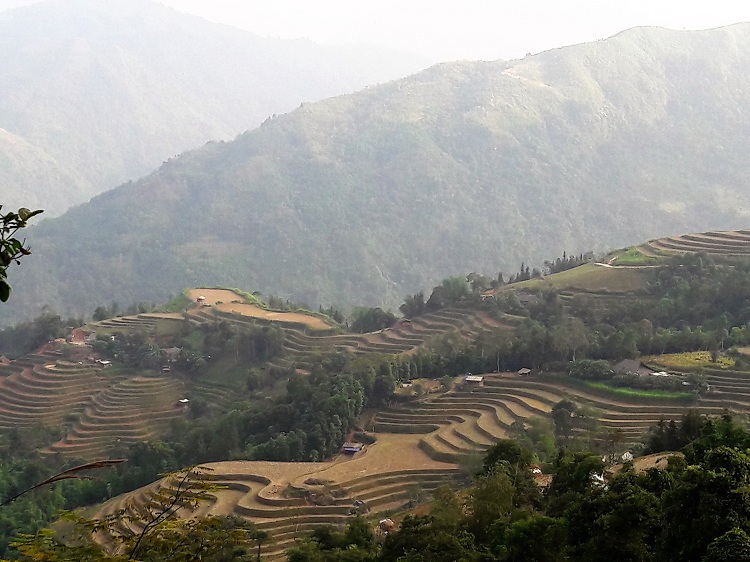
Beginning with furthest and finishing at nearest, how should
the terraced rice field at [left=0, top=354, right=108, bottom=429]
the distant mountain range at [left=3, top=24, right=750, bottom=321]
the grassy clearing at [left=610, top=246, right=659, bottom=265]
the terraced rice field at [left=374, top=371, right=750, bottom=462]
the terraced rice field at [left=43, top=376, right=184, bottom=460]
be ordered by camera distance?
the distant mountain range at [left=3, top=24, right=750, bottom=321] → the grassy clearing at [left=610, top=246, right=659, bottom=265] → the terraced rice field at [left=0, top=354, right=108, bottom=429] → the terraced rice field at [left=43, top=376, right=184, bottom=460] → the terraced rice field at [left=374, top=371, right=750, bottom=462]

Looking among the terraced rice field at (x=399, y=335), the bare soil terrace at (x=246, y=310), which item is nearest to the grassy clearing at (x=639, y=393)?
the terraced rice field at (x=399, y=335)

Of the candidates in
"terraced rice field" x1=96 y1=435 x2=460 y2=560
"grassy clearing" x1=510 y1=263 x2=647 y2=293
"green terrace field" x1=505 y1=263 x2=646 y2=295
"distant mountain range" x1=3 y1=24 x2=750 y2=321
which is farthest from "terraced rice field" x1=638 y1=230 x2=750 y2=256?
"distant mountain range" x1=3 y1=24 x2=750 y2=321

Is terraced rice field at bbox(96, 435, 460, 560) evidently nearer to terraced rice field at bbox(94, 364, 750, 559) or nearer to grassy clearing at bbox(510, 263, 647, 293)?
terraced rice field at bbox(94, 364, 750, 559)

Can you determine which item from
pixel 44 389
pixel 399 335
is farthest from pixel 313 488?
pixel 44 389

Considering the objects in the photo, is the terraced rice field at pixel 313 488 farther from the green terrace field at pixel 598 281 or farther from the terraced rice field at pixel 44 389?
the green terrace field at pixel 598 281

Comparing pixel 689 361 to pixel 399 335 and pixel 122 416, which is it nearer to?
pixel 399 335

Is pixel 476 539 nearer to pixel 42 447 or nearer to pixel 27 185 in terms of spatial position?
pixel 42 447

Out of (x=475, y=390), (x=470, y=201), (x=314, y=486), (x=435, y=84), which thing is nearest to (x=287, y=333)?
(x=475, y=390)
